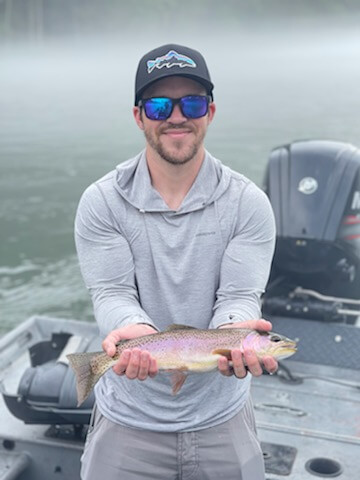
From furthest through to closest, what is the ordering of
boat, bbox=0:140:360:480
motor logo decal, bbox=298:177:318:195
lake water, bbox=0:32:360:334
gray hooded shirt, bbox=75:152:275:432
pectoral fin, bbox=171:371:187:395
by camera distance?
lake water, bbox=0:32:360:334
motor logo decal, bbox=298:177:318:195
boat, bbox=0:140:360:480
gray hooded shirt, bbox=75:152:275:432
pectoral fin, bbox=171:371:187:395

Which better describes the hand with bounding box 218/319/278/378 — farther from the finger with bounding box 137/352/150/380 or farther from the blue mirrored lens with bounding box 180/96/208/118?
the blue mirrored lens with bounding box 180/96/208/118

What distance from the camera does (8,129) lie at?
3084 centimetres

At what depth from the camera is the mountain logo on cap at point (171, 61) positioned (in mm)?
2621

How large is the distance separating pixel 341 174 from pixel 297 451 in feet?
7.05

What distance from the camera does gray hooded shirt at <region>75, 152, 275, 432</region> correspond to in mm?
2643

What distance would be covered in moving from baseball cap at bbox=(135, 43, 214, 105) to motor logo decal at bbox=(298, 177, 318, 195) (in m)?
2.47

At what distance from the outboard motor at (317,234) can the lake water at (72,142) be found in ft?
16.9

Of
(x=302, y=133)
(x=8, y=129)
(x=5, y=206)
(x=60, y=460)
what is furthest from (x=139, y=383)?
(x=8, y=129)

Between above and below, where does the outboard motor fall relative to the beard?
below

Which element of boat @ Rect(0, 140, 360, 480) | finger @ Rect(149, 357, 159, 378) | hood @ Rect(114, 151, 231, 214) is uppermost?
hood @ Rect(114, 151, 231, 214)

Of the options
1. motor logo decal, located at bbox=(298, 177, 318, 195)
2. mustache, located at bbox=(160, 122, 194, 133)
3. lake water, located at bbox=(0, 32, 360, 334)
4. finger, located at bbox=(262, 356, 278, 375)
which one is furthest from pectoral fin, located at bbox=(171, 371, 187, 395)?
lake water, located at bbox=(0, 32, 360, 334)

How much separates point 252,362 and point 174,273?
1.52ft

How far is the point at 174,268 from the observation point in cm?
265

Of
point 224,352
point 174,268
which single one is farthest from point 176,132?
point 224,352
